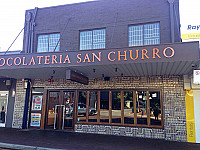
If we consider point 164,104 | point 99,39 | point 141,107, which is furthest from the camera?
point 99,39

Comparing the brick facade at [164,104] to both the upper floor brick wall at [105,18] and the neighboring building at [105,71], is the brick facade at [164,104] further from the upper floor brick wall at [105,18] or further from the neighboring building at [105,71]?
the upper floor brick wall at [105,18]

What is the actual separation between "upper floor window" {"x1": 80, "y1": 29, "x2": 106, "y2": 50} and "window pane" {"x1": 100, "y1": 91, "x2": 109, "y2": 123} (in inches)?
117

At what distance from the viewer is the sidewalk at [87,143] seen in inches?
284

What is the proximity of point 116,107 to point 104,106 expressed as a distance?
0.69m

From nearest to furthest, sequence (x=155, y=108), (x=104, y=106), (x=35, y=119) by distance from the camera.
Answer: (x=155, y=108)
(x=104, y=106)
(x=35, y=119)

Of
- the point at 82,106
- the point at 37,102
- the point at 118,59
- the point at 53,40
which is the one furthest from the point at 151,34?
the point at 37,102

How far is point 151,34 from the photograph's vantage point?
32.7 feet

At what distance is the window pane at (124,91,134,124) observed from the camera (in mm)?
9352

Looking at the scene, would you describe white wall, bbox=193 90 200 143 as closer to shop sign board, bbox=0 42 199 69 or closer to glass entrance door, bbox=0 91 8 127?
shop sign board, bbox=0 42 199 69

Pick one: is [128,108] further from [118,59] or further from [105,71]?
[118,59]

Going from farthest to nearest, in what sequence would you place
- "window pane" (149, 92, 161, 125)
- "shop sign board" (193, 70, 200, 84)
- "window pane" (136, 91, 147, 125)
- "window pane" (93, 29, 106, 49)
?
"window pane" (93, 29, 106, 49) < "window pane" (136, 91, 147, 125) < "window pane" (149, 92, 161, 125) < "shop sign board" (193, 70, 200, 84)

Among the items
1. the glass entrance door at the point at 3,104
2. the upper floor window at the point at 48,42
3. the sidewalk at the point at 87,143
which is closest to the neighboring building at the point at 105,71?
the upper floor window at the point at 48,42

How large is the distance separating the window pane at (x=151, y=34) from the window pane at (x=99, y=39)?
254cm

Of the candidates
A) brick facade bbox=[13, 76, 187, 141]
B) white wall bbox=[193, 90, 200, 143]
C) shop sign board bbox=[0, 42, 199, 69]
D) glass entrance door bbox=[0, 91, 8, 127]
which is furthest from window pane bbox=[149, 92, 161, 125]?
glass entrance door bbox=[0, 91, 8, 127]
